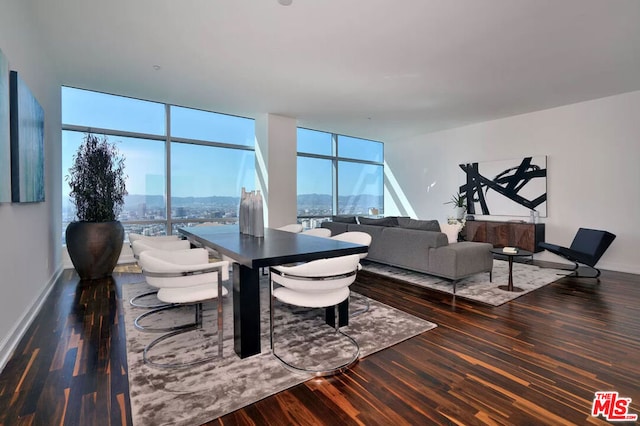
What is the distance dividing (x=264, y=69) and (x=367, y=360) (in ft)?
12.1

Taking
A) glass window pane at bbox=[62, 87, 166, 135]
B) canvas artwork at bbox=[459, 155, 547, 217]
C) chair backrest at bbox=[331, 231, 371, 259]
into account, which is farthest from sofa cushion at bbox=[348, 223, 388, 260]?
glass window pane at bbox=[62, 87, 166, 135]

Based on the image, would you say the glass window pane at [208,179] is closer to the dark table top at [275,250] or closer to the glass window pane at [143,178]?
the glass window pane at [143,178]

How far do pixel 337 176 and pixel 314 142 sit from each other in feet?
3.65

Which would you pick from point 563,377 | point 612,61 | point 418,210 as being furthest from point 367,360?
point 418,210

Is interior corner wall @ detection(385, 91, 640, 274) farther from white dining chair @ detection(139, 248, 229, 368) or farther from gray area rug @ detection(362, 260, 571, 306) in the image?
white dining chair @ detection(139, 248, 229, 368)

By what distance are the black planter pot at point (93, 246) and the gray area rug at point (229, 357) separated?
136cm

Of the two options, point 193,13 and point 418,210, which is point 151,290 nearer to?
point 193,13

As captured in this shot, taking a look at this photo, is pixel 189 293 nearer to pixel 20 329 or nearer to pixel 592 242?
pixel 20 329

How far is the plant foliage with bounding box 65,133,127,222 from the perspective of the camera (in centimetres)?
431

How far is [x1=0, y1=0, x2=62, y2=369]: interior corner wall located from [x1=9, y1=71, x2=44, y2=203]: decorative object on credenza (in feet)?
0.44

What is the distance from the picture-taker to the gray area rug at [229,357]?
1708mm

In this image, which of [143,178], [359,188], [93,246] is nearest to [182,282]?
[93,246]

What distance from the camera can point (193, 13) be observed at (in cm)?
285

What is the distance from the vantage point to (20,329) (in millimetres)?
2547
